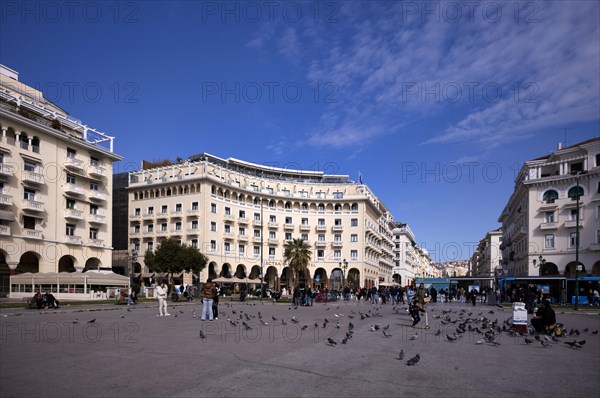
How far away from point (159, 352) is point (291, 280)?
222 feet

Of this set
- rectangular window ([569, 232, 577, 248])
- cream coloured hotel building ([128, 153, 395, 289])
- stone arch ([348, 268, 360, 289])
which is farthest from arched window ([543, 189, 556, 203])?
stone arch ([348, 268, 360, 289])

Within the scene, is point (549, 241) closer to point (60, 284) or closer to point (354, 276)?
point (354, 276)

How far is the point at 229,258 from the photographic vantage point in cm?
6638

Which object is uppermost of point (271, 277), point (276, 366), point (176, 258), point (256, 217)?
point (256, 217)

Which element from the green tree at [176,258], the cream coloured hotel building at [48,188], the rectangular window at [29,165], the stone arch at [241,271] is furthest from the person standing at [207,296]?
the stone arch at [241,271]

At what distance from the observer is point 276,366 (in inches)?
362

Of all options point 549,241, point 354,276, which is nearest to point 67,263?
point 354,276

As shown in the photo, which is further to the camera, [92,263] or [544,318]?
[92,263]

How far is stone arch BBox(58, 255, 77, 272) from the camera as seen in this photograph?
151 ft

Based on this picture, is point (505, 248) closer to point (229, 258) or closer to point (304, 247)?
point (304, 247)

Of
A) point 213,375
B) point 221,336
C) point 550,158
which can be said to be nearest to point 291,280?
point 550,158

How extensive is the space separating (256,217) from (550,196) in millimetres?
40345

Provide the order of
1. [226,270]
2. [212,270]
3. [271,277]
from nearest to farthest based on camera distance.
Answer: [212,270] < [226,270] < [271,277]

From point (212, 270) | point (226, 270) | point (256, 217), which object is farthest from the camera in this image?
point (256, 217)
